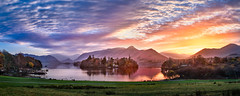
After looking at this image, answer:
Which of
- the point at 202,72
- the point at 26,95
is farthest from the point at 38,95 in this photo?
the point at 202,72

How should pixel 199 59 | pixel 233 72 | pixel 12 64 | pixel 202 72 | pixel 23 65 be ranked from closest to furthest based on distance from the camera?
pixel 233 72
pixel 202 72
pixel 12 64
pixel 23 65
pixel 199 59

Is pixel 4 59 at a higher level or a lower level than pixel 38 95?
higher

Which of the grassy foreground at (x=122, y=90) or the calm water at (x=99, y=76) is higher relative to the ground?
the grassy foreground at (x=122, y=90)

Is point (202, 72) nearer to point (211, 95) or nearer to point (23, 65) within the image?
point (211, 95)

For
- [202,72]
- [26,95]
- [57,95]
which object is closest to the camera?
[26,95]

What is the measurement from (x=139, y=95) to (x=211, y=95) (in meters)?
7.54

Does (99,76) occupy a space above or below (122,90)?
below

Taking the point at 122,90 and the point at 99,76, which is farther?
the point at 99,76

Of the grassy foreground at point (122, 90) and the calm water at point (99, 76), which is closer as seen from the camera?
the grassy foreground at point (122, 90)

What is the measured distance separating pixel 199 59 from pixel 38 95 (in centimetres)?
18131

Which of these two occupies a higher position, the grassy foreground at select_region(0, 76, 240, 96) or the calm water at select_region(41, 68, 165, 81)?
the grassy foreground at select_region(0, 76, 240, 96)

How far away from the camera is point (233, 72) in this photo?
319 ft

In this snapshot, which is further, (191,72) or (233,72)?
(191,72)

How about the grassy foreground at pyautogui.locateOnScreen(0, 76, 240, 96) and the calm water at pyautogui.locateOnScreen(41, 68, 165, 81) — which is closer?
the grassy foreground at pyautogui.locateOnScreen(0, 76, 240, 96)
